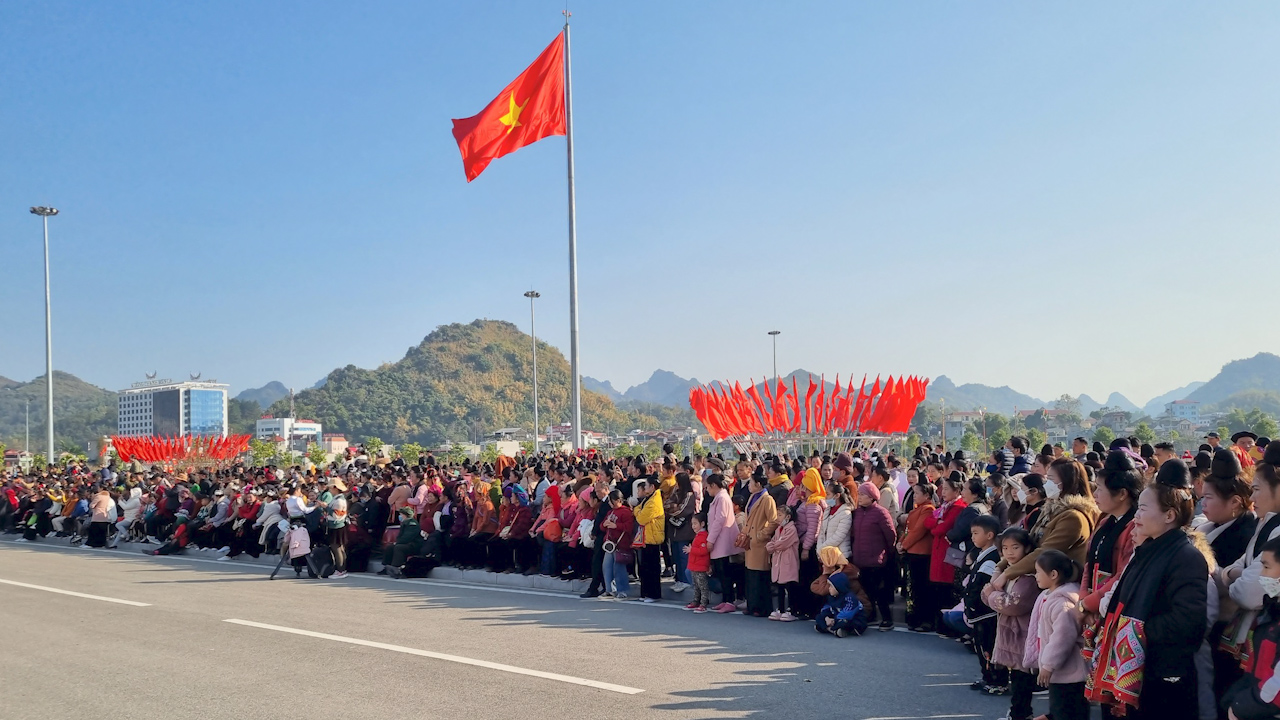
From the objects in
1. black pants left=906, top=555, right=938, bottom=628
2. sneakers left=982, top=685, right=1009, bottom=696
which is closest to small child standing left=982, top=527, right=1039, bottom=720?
sneakers left=982, top=685, right=1009, bottom=696

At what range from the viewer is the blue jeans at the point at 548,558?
42.3ft

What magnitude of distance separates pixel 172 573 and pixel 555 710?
37.8ft

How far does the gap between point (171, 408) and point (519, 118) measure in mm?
160122

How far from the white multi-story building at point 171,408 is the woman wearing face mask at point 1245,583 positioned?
169316 mm

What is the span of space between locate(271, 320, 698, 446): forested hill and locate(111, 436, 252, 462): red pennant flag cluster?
3679 inches

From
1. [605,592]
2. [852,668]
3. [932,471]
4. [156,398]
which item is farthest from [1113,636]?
[156,398]

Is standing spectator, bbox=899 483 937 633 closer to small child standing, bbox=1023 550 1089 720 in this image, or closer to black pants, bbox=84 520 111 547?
small child standing, bbox=1023 550 1089 720

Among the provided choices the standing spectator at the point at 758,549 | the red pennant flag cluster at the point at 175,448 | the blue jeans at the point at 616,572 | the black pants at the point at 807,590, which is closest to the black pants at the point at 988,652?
the black pants at the point at 807,590

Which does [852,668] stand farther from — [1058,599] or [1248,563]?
[1248,563]

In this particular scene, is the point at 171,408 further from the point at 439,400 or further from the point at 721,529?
the point at 721,529

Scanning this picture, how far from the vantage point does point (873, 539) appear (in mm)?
9156

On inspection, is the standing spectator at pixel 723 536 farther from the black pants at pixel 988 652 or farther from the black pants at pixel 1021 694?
the black pants at pixel 1021 694

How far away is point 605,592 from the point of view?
1180 cm

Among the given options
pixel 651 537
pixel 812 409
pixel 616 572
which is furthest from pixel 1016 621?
pixel 812 409
